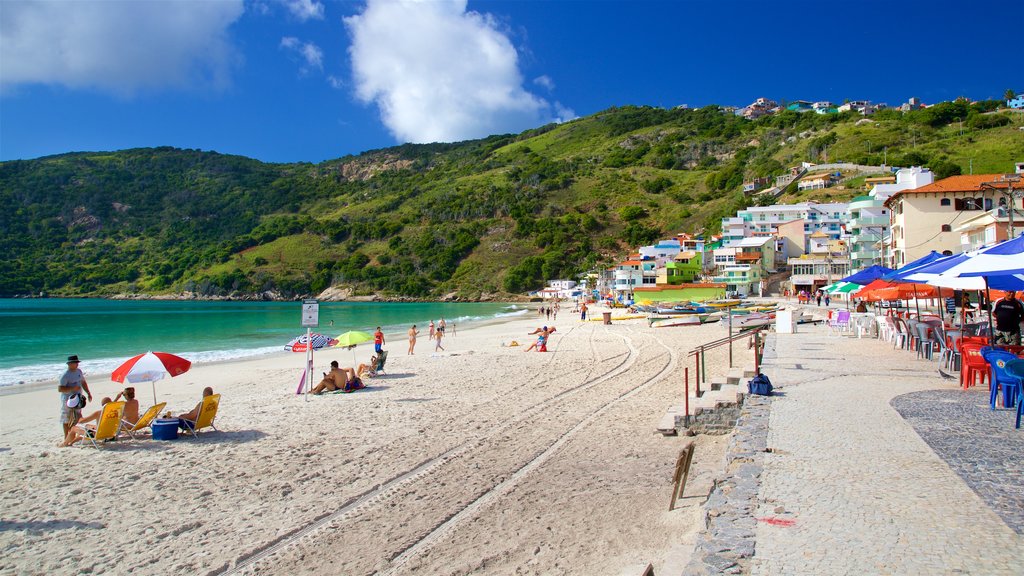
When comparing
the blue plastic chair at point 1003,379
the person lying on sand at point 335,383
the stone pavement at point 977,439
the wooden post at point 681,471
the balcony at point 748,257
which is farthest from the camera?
the balcony at point 748,257

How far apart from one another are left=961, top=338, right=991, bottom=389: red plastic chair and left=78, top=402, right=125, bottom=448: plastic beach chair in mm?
12377

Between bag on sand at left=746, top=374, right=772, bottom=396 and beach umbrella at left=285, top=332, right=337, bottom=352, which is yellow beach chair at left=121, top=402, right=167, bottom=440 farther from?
bag on sand at left=746, top=374, right=772, bottom=396

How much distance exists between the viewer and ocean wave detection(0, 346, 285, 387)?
19625 millimetres

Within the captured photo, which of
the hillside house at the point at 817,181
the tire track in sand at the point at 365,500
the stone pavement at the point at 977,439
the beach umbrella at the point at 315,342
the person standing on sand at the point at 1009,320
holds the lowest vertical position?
the tire track in sand at the point at 365,500

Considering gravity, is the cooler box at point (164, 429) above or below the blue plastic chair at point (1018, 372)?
below

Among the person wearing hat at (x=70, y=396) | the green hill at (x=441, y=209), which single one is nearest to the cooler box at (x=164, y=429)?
the person wearing hat at (x=70, y=396)

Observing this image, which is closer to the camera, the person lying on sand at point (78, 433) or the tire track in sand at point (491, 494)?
the tire track in sand at point (491, 494)

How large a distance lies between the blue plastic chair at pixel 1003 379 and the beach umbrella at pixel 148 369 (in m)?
11.2

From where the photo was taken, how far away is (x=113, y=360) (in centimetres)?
2531

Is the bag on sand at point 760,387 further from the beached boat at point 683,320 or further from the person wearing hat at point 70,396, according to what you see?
Answer: the beached boat at point 683,320

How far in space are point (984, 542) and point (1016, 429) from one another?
11.0 feet

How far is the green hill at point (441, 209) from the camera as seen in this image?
351ft

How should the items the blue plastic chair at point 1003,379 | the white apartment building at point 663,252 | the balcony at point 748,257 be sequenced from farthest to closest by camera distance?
1. the white apartment building at point 663,252
2. the balcony at point 748,257
3. the blue plastic chair at point 1003,379

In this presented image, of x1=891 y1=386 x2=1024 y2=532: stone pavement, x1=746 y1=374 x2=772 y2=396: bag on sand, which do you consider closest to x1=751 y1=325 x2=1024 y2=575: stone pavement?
x1=891 y1=386 x2=1024 y2=532: stone pavement
